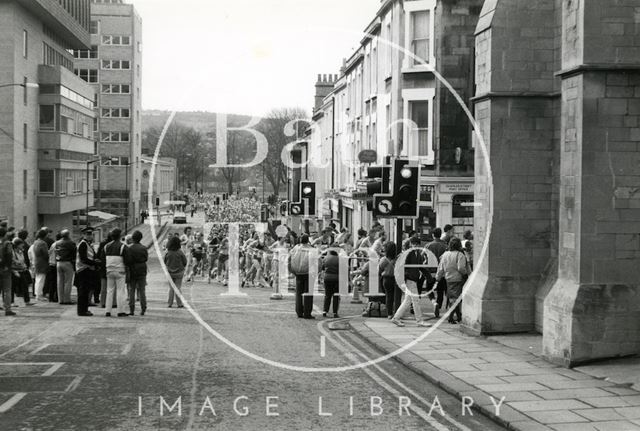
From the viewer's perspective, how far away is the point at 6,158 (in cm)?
4797

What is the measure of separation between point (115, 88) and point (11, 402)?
87.1 metres

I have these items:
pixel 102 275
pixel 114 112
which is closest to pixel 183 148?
pixel 114 112

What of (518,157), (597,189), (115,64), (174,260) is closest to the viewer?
(597,189)

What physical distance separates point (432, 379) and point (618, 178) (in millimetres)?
3888

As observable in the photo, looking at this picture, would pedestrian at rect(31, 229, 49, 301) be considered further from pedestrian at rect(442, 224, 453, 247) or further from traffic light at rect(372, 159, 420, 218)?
pedestrian at rect(442, 224, 453, 247)

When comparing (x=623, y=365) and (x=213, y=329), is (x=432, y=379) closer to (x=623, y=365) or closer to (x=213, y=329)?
(x=623, y=365)

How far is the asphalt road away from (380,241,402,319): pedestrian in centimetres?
141

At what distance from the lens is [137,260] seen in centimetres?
1711

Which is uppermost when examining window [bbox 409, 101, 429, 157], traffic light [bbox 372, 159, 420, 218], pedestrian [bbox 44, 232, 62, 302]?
window [bbox 409, 101, 429, 157]

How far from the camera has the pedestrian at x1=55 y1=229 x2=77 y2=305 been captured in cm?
1850

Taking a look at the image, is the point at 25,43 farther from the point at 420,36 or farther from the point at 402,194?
the point at 402,194

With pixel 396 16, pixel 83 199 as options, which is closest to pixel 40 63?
pixel 83 199

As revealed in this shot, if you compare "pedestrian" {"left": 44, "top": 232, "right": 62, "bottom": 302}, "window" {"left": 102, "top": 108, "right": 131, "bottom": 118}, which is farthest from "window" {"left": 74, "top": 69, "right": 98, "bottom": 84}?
"pedestrian" {"left": 44, "top": 232, "right": 62, "bottom": 302}

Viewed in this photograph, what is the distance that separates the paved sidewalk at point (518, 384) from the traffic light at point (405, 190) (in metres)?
2.36
